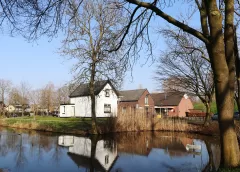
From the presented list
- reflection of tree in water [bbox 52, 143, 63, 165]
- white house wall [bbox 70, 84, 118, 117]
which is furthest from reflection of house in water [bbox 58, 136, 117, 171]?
white house wall [bbox 70, 84, 118, 117]

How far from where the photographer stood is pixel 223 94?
6277 millimetres

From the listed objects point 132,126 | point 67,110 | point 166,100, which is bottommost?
point 132,126

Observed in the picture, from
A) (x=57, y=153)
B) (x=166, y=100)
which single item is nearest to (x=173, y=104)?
(x=166, y=100)

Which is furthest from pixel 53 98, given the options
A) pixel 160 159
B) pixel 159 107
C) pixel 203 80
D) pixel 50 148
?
pixel 160 159

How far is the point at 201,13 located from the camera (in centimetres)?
795

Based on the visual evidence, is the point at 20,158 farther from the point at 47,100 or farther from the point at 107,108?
the point at 47,100

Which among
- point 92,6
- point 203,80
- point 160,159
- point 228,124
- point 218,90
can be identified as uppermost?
point 92,6

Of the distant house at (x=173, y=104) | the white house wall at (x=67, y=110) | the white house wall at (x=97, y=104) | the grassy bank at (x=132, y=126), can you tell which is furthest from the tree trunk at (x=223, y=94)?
the distant house at (x=173, y=104)

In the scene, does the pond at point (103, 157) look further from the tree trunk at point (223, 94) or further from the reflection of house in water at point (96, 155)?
the tree trunk at point (223, 94)

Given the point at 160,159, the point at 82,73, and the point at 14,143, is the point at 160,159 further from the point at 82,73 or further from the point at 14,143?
the point at 82,73

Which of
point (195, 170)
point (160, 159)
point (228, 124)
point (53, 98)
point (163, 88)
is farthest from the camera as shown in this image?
point (53, 98)

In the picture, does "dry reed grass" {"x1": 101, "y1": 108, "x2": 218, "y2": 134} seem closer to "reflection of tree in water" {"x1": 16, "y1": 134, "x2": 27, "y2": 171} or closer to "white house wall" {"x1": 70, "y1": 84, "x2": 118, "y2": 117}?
"reflection of tree in water" {"x1": 16, "y1": 134, "x2": 27, "y2": 171}

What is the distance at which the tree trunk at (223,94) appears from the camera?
6.17 m

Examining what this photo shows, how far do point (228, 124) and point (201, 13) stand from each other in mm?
3576
